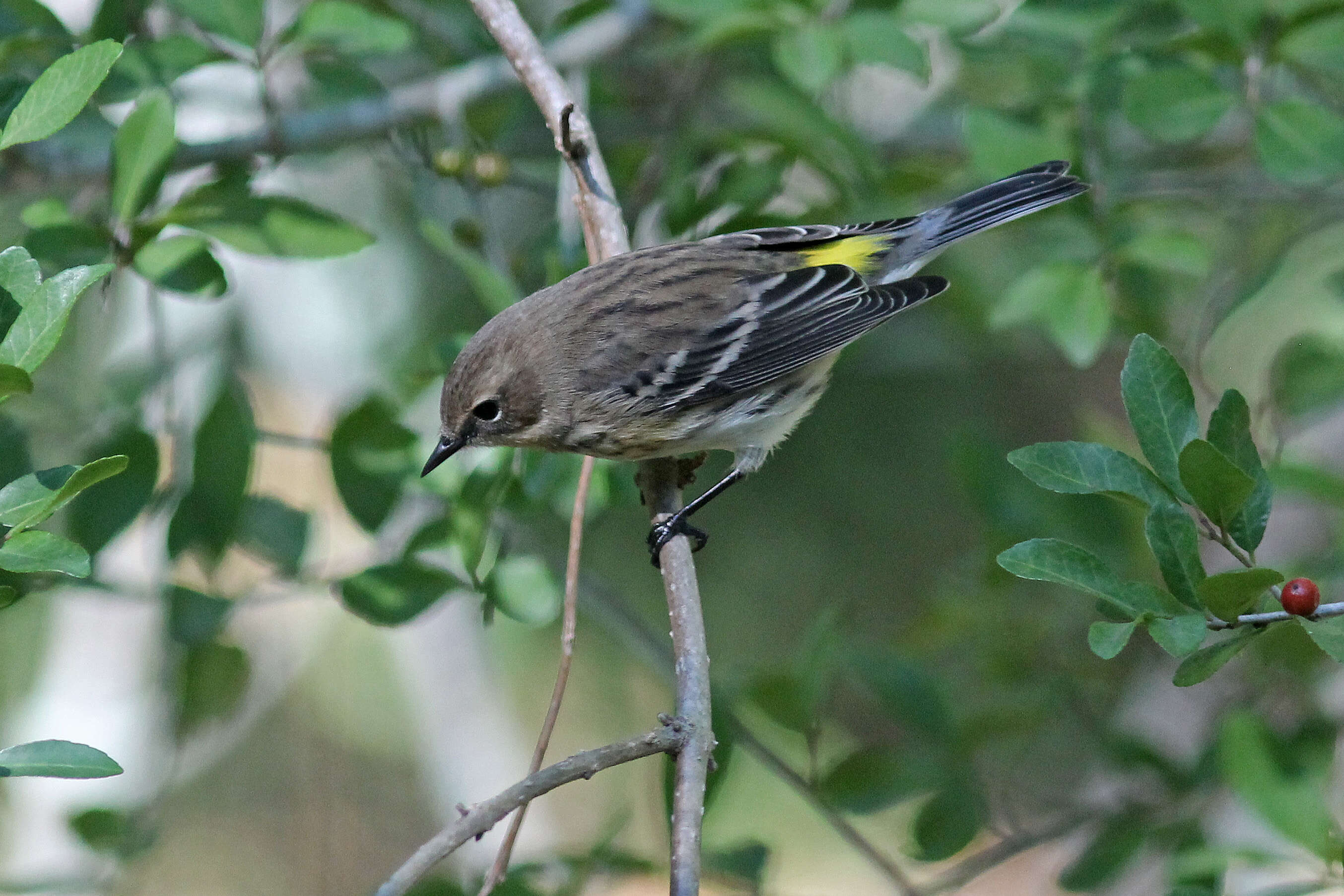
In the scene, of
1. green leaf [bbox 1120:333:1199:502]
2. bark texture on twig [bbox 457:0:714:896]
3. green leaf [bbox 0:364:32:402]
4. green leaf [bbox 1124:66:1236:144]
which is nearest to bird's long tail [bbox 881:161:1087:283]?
green leaf [bbox 1124:66:1236:144]

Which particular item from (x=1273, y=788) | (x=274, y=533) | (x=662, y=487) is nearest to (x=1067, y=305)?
(x=662, y=487)

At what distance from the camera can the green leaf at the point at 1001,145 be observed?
11.7 ft

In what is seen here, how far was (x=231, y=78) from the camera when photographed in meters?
4.71

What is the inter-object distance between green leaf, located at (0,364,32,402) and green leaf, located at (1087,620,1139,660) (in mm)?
1717

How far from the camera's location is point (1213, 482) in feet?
6.78

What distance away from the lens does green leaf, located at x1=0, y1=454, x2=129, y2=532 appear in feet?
6.02

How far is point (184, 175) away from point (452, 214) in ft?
3.87

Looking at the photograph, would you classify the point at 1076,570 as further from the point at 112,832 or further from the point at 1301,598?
the point at 112,832

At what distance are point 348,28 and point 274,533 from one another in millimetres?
1341

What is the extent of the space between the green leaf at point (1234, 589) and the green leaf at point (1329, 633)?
0.30 ft

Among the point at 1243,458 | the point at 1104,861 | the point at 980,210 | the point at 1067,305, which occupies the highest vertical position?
the point at 980,210

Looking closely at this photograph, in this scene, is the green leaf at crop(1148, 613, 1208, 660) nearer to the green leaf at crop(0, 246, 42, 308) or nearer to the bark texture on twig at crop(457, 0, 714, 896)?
the bark texture on twig at crop(457, 0, 714, 896)

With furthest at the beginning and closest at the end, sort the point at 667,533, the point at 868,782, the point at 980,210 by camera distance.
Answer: the point at 980,210
the point at 868,782
the point at 667,533

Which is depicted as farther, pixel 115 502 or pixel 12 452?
pixel 115 502
